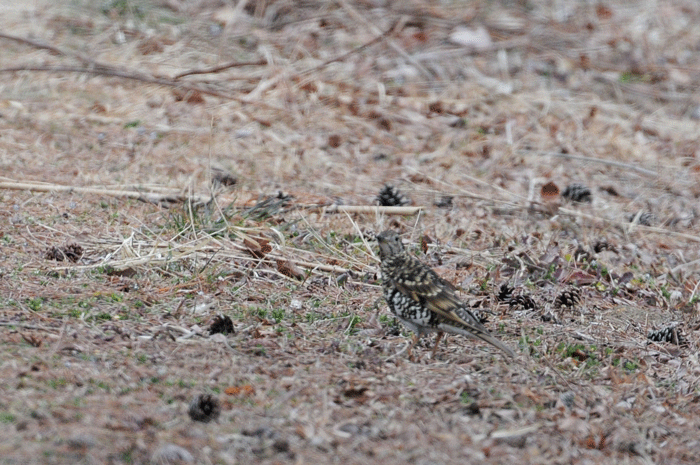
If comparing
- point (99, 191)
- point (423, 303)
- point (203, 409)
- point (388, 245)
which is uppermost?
point (388, 245)

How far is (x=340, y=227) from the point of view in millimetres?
6727

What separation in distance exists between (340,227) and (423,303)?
223 centimetres

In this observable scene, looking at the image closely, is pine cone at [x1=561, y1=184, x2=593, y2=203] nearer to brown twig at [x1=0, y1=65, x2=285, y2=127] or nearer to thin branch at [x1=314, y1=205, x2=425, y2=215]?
thin branch at [x1=314, y1=205, x2=425, y2=215]

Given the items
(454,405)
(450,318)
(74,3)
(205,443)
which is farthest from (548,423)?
(74,3)

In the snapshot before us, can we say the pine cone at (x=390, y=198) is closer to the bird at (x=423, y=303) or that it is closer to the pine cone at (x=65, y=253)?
the bird at (x=423, y=303)

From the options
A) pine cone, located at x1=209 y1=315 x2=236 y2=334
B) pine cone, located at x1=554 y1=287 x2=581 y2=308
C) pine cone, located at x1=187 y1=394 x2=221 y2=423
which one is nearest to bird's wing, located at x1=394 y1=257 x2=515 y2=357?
pine cone, located at x1=209 y1=315 x2=236 y2=334

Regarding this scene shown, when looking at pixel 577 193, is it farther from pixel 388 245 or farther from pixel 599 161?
pixel 388 245

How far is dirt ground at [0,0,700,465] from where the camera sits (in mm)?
3801

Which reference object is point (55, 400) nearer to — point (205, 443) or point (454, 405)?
point (205, 443)

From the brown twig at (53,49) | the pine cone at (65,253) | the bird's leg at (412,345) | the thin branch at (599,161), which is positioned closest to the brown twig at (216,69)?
the brown twig at (53,49)

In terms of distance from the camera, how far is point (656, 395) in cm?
447

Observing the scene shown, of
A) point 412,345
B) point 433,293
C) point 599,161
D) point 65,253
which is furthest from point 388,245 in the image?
point 599,161

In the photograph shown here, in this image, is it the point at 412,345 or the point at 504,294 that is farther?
the point at 504,294

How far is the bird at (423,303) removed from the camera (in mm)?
4551
